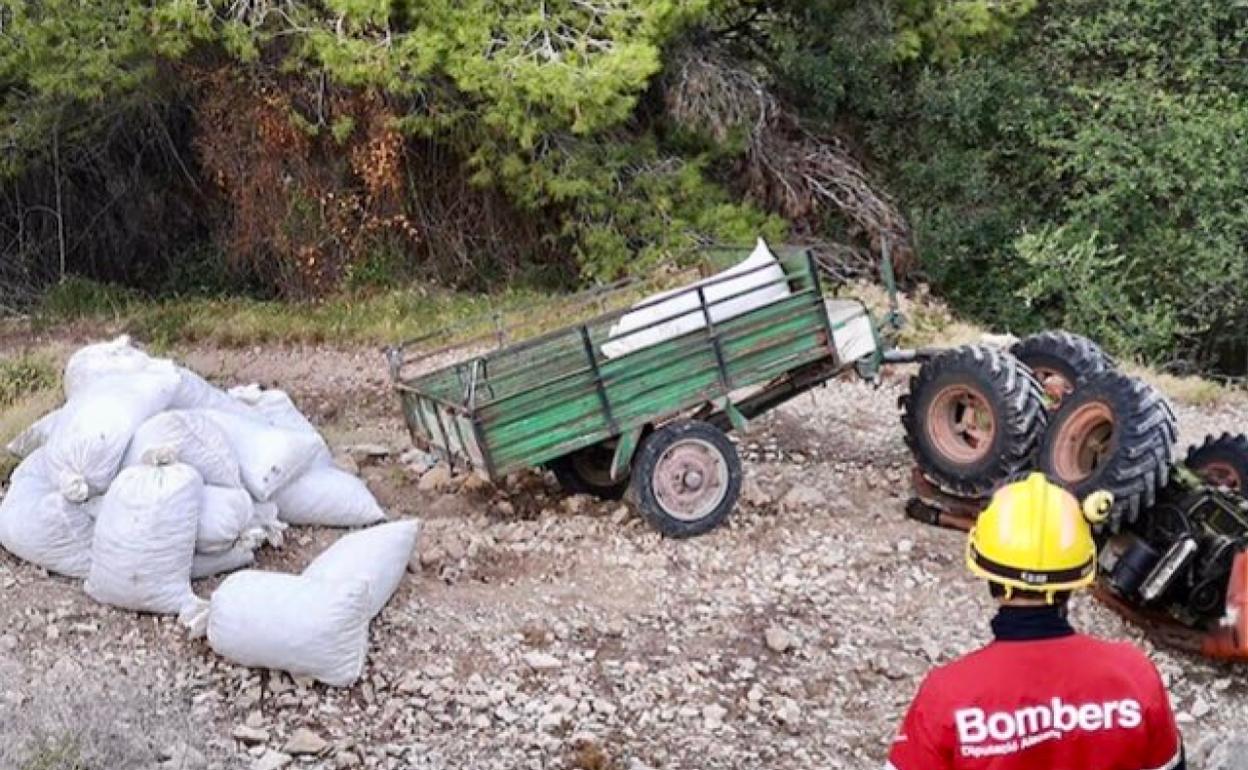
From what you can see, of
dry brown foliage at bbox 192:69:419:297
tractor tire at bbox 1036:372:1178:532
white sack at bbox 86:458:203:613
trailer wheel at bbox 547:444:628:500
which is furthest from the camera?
dry brown foliage at bbox 192:69:419:297

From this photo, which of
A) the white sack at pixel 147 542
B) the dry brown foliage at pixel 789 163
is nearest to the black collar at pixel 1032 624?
the white sack at pixel 147 542

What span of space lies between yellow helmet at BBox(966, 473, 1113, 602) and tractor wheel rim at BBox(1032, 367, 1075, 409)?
4329 mm

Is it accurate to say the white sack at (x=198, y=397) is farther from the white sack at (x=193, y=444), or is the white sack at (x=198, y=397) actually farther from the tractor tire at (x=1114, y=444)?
the tractor tire at (x=1114, y=444)

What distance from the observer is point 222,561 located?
6.29m

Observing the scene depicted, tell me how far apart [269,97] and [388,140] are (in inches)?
47.4

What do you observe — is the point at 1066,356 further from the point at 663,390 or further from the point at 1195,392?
the point at 1195,392

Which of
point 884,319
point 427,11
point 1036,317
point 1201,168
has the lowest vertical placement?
point 1036,317

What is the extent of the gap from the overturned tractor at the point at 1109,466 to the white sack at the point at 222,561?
3338 mm

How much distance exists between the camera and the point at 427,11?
12531mm

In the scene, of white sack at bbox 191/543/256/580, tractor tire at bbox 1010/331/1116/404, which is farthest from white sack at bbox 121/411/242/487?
tractor tire at bbox 1010/331/1116/404

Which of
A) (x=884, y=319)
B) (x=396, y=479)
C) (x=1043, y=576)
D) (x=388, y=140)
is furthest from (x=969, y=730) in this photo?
(x=388, y=140)

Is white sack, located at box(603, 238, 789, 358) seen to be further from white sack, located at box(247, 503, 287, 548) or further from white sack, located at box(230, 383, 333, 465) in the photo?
white sack, located at box(247, 503, 287, 548)

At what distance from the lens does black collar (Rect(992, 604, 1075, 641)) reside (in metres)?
2.87

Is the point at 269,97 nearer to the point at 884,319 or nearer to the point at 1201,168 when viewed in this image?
the point at 884,319
